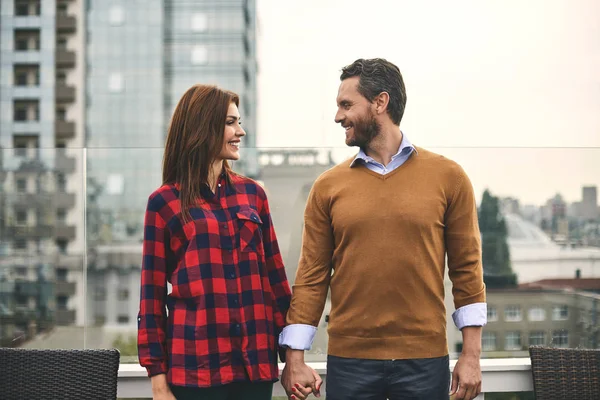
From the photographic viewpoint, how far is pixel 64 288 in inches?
139

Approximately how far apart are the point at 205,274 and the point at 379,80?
0.67m

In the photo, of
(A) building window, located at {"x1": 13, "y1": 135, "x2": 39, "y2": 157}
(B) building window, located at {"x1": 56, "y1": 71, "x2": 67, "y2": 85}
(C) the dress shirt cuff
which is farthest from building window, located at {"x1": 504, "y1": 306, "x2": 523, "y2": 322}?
(B) building window, located at {"x1": 56, "y1": 71, "x2": 67, "y2": 85}

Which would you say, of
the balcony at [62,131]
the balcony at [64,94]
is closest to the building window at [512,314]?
the balcony at [62,131]

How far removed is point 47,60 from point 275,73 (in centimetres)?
1746

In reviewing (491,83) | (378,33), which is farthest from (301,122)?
(491,83)

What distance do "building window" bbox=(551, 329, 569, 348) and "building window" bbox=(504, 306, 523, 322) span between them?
0.20 m

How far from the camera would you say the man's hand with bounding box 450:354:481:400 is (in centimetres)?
180

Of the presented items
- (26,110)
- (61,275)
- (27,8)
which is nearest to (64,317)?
(61,275)

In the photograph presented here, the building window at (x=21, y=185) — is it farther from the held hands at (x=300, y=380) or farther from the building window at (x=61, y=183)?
the held hands at (x=300, y=380)

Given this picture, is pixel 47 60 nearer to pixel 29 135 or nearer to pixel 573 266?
pixel 29 135

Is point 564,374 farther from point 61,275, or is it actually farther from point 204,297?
point 61,275

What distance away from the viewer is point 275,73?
1718 inches

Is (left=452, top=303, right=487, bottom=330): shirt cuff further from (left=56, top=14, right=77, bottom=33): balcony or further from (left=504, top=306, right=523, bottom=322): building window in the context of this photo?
(left=56, top=14, right=77, bottom=33): balcony

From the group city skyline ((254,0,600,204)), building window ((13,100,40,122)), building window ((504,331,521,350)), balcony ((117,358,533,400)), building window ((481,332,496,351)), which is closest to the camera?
balcony ((117,358,533,400))
